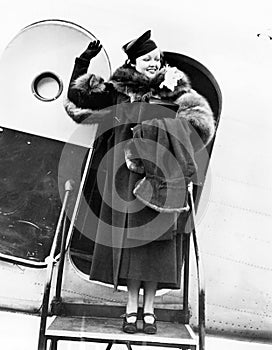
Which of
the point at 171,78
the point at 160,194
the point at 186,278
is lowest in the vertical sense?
the point at 186,278

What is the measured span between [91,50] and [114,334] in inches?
32.0

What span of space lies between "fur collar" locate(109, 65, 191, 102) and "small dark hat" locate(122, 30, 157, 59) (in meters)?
0.04

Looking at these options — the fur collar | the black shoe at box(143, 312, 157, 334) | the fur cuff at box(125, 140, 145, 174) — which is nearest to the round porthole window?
the fur collar

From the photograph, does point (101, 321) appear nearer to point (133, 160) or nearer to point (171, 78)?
point (133, 160)

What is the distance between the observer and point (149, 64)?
1378mm

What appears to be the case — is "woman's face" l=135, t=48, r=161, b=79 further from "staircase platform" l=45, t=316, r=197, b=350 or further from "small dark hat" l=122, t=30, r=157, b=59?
"staircase platform" l=45, t=316, r=197, b=350

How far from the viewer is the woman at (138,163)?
126 cm

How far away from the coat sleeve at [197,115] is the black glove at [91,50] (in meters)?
0.30

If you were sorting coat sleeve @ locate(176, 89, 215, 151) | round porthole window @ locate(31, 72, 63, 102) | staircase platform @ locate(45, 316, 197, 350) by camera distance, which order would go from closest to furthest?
1. staircase platform @ locate(45, 316, 197, 350)
2. coat sleeve @ locate(176, 89, 215, 151)
3. round porthole window @ locate(31, 72, 63, 102)

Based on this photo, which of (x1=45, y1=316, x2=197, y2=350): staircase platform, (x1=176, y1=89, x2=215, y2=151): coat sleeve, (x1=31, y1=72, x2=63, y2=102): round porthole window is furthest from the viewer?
(x1=31, y1=72, x2=63, y2=102): round porthole window

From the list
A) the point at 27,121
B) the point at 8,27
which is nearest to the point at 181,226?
the point at 27,121

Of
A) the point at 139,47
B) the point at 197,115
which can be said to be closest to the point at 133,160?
the point at 197,115

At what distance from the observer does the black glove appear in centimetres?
144

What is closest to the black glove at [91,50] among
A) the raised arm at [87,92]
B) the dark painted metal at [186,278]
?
the raised arm at [87,92]
